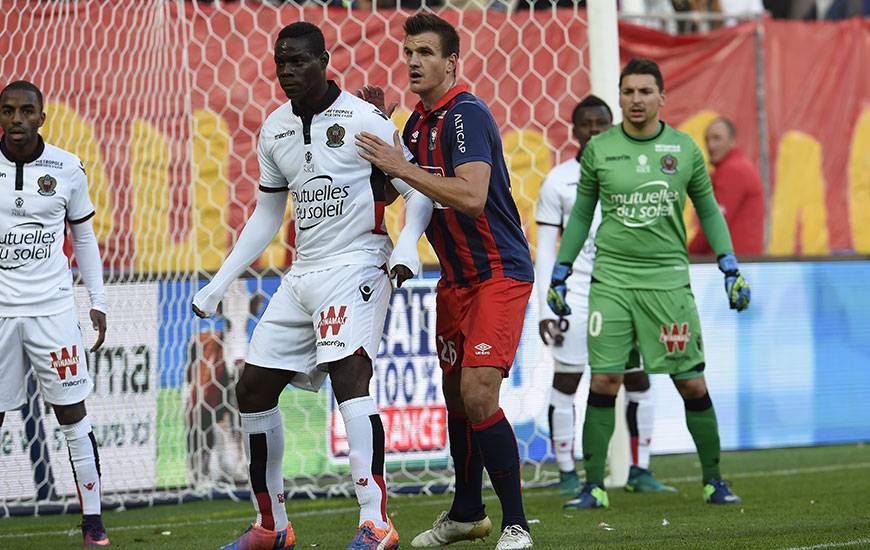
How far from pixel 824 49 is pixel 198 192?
6.03 metres

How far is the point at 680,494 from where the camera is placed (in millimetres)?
8406

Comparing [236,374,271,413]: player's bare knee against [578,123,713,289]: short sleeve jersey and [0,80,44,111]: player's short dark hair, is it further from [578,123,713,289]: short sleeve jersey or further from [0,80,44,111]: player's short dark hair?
[578,123,713,289]: short sleeve jersey

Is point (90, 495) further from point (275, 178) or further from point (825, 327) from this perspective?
point (825, 327)

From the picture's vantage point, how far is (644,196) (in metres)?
7.64

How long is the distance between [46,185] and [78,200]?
20 cm

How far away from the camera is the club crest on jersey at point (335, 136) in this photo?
570 centimetres

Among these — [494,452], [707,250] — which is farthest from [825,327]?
[494,452]

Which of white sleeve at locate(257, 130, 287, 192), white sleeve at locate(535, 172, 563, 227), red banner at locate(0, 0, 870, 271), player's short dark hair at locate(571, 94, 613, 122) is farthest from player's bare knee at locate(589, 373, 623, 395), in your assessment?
red banner at locate(0, 0, 870, 271)

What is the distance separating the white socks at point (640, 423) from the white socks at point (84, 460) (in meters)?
3.36

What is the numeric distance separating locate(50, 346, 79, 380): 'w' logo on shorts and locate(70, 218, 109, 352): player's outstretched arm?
0.70ft

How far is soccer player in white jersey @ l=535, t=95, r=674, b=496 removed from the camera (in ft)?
28.3

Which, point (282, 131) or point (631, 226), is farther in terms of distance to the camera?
point (631, 226)

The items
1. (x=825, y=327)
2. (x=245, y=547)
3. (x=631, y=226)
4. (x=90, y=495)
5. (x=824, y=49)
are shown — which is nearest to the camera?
(x=245, y=547)

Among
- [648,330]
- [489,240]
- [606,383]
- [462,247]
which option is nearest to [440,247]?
[462,247]
